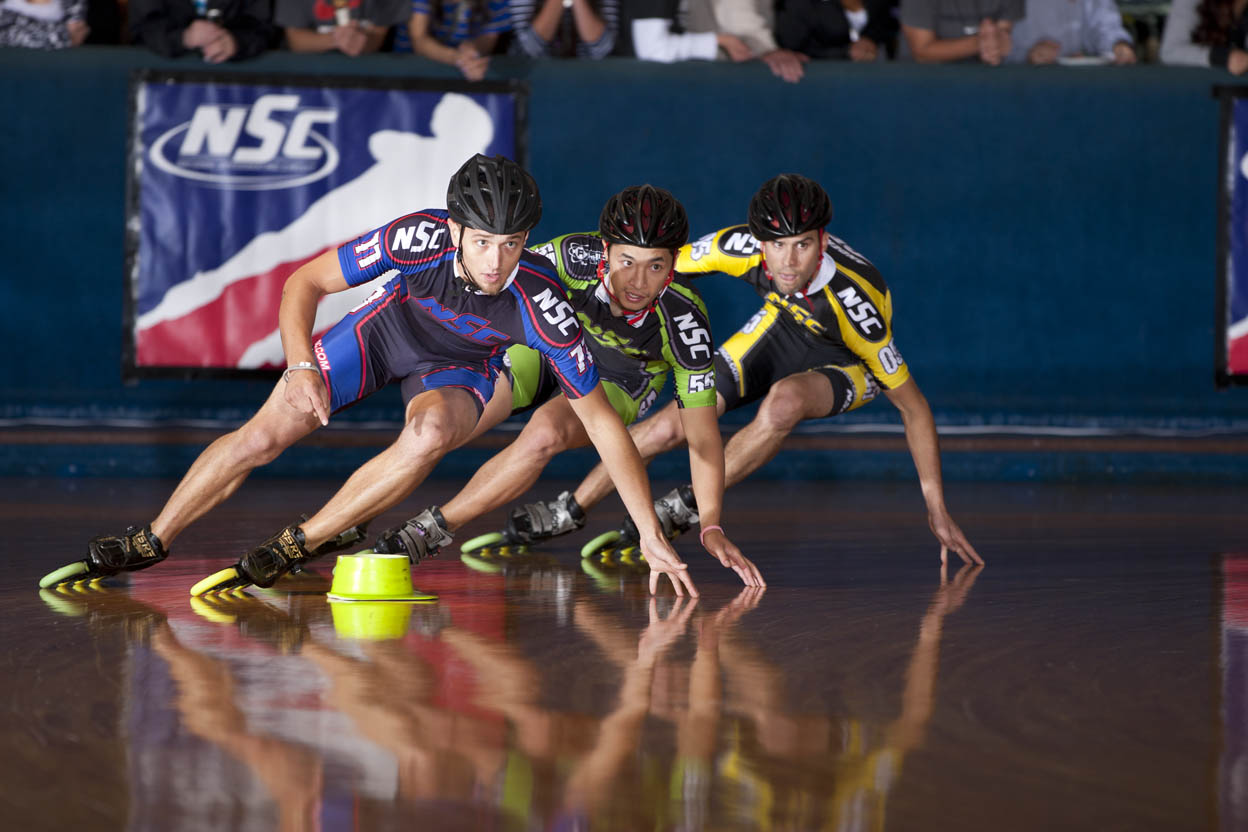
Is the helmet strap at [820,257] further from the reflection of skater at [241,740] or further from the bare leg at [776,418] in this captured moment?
the reflection of skater at [241,740]

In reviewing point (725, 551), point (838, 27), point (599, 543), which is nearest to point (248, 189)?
point (838, 27)

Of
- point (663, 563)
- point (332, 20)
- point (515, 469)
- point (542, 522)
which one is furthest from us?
point (332, 20)

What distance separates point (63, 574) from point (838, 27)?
6.59m

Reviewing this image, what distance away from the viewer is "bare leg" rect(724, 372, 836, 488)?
5.79 metres

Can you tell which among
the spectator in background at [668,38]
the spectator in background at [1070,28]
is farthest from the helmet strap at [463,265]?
the spectator in background at [1070,28]

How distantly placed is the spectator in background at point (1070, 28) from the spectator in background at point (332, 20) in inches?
159

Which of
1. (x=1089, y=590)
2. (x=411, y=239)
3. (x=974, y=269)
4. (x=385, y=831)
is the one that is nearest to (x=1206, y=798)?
(x=385, y=831)

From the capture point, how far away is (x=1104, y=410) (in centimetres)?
961

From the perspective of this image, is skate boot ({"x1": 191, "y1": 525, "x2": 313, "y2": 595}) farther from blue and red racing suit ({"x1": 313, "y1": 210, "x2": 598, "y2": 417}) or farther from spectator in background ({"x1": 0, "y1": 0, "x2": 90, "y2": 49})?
spectator in background ({"x1": 0, "y1": 0, "x2": 90, "y2": 49})

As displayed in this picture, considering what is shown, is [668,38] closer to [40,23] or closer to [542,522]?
[40,23]

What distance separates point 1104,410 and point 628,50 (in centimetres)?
386

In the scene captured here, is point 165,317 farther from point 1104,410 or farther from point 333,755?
point 333,755

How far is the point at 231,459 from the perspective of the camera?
178 inches

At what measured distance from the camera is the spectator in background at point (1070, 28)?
970 centimetres
